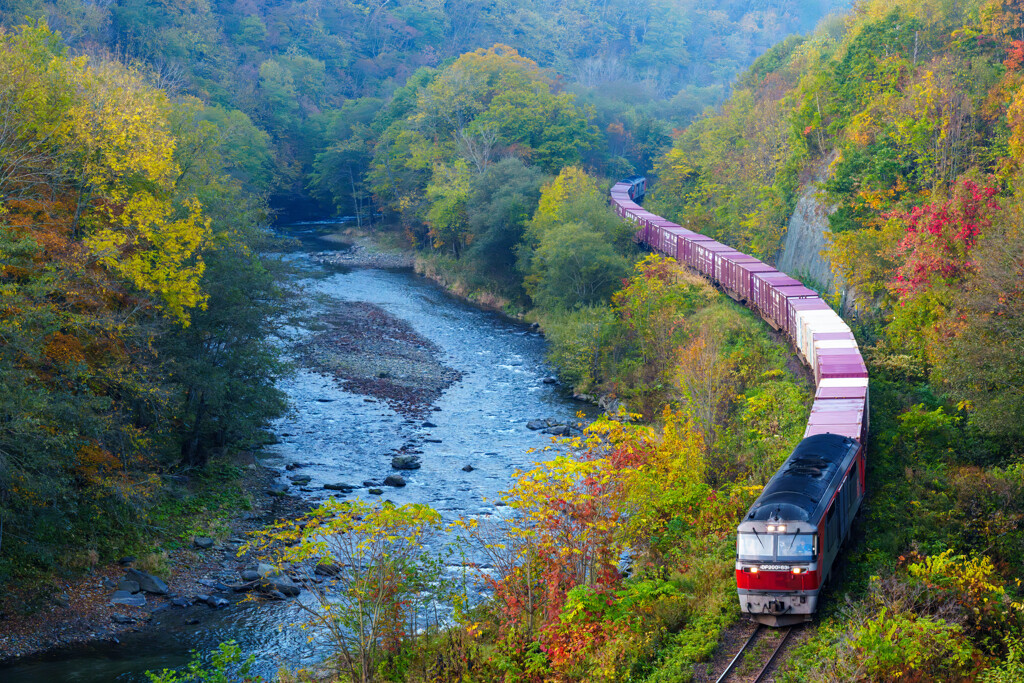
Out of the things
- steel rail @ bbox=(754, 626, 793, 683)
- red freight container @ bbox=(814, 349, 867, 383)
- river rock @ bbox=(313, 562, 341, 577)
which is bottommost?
river rock @ bbox=(313, 562, 341, 577)

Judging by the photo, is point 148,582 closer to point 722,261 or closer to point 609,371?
point 609,371

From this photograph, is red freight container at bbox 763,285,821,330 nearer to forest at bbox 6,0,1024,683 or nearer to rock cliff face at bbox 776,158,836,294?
forest at bbox 6,0,1024,683

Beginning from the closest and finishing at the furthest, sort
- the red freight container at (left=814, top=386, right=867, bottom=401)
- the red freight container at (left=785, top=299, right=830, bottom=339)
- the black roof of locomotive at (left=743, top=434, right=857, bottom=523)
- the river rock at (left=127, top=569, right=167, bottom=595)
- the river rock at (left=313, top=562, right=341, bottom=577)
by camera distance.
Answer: the black roof of locomotive at (left=743, top=434, right=857, bottom=523) < the river rock at (left=127, top=569, right=167, bottom=595) < the red freight container at (left=814, top=386, right=867, bottom=401) < the river rock at (left=313, top=562, right=341, bottom=577) < the red freight container at (left=785, top=299, right=830, bottom=339)

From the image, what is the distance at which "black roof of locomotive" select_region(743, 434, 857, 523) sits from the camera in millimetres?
16578

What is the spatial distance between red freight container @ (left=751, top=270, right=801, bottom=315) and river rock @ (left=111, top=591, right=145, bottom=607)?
29.5m

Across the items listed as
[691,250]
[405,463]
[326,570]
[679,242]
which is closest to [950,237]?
[405,463]

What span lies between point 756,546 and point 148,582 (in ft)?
57.0

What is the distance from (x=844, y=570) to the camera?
18156mm

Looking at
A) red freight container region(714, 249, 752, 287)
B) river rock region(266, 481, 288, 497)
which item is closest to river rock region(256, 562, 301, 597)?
river rock region(266, 481, 288, 497)

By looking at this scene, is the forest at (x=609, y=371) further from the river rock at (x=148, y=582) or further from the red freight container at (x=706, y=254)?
the red freight container at (x=706, y=254)

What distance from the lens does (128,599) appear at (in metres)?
23.2

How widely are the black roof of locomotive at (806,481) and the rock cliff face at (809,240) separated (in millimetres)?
28721

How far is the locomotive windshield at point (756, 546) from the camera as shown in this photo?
53.6 ft

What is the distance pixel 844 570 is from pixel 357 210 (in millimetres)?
82863
